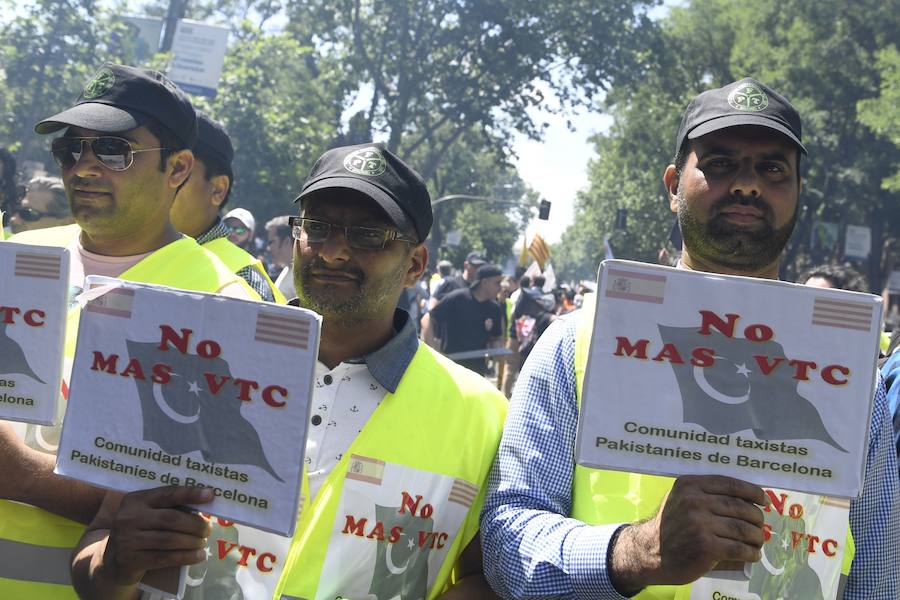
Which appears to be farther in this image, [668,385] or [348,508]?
[348,508]

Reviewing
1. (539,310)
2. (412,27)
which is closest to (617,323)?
(539,310)

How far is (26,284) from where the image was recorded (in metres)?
2.39

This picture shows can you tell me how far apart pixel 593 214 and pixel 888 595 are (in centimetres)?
5949

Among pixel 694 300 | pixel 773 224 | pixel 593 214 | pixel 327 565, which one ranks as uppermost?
pixel 593 214

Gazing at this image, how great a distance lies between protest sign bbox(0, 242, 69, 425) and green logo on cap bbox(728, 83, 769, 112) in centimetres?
167

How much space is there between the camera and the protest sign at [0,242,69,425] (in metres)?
2.37

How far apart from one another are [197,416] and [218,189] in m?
2.71

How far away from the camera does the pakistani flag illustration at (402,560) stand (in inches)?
98.3

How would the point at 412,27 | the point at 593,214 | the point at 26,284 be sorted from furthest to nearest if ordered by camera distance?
the point at 593,214 < the point at 412,27 < the point at 26,284

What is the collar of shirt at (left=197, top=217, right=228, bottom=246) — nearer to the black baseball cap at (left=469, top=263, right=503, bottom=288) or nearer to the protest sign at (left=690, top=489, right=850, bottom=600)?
the protest sign at (left=690, top=489, right=850, bottom=600)

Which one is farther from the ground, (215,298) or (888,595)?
(215,298)


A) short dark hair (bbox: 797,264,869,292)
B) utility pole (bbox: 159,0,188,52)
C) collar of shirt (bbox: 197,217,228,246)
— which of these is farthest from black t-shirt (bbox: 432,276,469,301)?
collar of shirt (bbox: 197,217,228,246)

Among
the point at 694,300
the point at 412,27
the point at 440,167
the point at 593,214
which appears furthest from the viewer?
the point at 593,214

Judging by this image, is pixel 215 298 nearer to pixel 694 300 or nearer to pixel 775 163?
pixel 694 300
